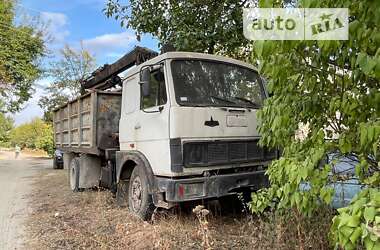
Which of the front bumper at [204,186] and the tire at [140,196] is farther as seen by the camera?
the tire at [140,196]

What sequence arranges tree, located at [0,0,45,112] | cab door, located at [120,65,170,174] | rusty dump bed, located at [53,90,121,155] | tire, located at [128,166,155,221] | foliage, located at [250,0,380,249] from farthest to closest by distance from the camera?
1. tree, located at [0,0,45,112]
2. rusty dump bed, located at [53,90,121,155]
3. tire, located at [128,166,155,221]
4. cab door, located at [120,65,170,174]
5. foliage, located at [250,0,380,249]

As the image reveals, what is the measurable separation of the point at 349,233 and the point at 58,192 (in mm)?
9814

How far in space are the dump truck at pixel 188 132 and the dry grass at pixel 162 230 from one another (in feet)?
1.39

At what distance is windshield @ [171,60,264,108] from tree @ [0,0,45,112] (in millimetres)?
15315

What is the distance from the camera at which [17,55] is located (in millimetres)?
19500

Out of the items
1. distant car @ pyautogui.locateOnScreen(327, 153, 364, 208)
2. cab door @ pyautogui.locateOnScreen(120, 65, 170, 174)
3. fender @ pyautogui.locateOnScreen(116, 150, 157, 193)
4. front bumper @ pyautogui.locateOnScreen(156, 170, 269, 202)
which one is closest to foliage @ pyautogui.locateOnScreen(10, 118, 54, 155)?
fender @ pyautogui.locateOnScreen(116, 150, 157, 193)

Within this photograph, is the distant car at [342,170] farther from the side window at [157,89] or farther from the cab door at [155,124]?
the side window at [157,89]

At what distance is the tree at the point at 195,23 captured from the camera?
8.21 metres

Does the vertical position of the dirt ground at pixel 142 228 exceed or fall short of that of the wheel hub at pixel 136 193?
it falls short

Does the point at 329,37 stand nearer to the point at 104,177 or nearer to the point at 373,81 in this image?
the point at 373,81

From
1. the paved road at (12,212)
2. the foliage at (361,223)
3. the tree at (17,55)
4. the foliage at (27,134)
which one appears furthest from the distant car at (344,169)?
the foliage at (27,134)

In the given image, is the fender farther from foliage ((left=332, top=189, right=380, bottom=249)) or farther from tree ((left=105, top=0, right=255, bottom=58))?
foliage ((left=332, top=189, right=380, bottom=249))

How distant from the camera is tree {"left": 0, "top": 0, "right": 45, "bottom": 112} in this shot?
1919cm

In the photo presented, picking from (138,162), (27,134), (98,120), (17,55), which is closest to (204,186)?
(138,162)
